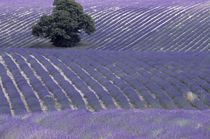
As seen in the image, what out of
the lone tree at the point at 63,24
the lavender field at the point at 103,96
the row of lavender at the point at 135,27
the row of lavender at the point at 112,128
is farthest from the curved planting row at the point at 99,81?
the row of lavender at the point at 135,27

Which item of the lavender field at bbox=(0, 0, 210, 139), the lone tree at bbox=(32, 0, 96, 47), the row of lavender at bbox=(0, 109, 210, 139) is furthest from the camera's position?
the lone tree at bbox=(32, 0, 96, 47)

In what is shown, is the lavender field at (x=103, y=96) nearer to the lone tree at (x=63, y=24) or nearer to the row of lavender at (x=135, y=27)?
the lone tree at (x=63, y=24)

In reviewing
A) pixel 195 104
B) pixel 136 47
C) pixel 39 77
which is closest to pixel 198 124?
pixel 195 104

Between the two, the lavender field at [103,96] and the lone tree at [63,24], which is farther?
the lone tree at [63,24]

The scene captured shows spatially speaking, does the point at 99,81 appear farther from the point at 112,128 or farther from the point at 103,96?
the point at 112,128

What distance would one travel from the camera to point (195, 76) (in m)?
15.3

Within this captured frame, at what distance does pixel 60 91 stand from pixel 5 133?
21.0 feet

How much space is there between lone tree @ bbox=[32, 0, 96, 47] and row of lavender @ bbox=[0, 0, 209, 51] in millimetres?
1877

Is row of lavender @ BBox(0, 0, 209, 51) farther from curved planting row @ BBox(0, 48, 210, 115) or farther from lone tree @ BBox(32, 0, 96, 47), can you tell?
curved planting row @ BBox(0, 48, 210, 115)

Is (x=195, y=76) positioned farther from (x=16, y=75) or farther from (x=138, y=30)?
(x=138, y=30)

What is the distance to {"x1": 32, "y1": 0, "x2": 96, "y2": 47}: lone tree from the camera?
28.8 metres

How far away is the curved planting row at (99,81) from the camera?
11836 mm

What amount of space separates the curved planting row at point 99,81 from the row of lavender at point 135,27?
11.3 m

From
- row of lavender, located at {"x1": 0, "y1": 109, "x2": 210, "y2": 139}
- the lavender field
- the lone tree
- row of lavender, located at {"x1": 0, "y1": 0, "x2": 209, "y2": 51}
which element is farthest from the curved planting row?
row of lavender, located at {"x1": 0, "y1": 0, "x2": 209, "y2": 51}
